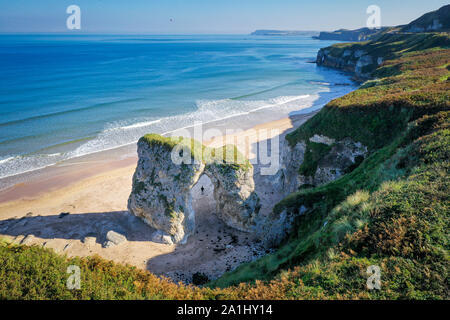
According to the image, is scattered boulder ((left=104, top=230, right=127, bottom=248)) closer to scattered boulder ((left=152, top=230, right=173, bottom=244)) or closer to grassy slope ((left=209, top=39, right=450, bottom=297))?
scattered boulder ((left=152, top=230, right=173, bottom=244))

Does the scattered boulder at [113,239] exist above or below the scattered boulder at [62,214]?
below

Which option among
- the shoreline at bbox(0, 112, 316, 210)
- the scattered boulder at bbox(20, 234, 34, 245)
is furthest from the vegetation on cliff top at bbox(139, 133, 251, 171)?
the shoreline at bbox(0, 112, 316, 210)

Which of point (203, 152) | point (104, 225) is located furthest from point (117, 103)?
point (203, 152)

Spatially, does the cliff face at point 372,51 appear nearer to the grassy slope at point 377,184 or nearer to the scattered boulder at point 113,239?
the grassy slope at point 377,184

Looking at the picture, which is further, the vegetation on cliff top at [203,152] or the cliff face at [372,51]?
the cliff face at [372,51]

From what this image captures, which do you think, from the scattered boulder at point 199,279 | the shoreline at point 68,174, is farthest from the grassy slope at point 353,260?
the shoreline at point 68,174

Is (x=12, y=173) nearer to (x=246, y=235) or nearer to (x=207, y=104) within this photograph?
(x=246, y=235)

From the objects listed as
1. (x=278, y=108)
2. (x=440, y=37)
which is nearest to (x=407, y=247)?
(x=278, y=108)
